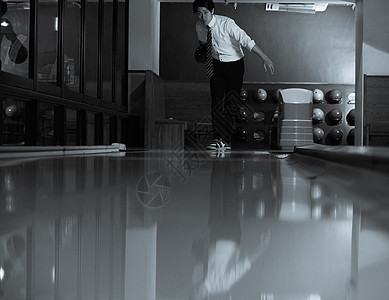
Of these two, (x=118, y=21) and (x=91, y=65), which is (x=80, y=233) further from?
(x=118, y=21)

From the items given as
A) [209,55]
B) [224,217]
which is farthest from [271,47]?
[224,217]

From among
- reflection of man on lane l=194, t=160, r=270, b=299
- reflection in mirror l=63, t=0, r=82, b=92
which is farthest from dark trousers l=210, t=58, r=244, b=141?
reflection of man on lane l=194, t=160, r=270, b=299

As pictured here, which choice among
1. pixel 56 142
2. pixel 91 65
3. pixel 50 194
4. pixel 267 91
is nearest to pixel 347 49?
pixel 267 91

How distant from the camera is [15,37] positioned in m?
4.26

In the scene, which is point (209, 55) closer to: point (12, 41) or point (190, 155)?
point (190, 155)

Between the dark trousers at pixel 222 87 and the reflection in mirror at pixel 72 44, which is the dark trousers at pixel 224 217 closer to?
the reflection in mirror at pixel 72 44

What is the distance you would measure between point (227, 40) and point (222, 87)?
553 millimetres

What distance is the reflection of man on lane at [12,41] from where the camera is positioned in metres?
3.94

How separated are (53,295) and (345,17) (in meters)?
12.3

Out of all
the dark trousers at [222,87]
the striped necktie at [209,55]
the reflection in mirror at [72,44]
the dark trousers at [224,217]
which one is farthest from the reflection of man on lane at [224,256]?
the striped necktie at [209,55]

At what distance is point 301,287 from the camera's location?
0.35 meters

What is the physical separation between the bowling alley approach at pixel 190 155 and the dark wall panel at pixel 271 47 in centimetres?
3

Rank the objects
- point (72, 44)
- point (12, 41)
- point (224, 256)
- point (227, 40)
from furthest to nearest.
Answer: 1. point (227, 40)
2. point (72, 44)
3. point (12, 41)
4. point (224, 256)

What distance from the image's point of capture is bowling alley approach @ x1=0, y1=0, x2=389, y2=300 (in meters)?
0.39
